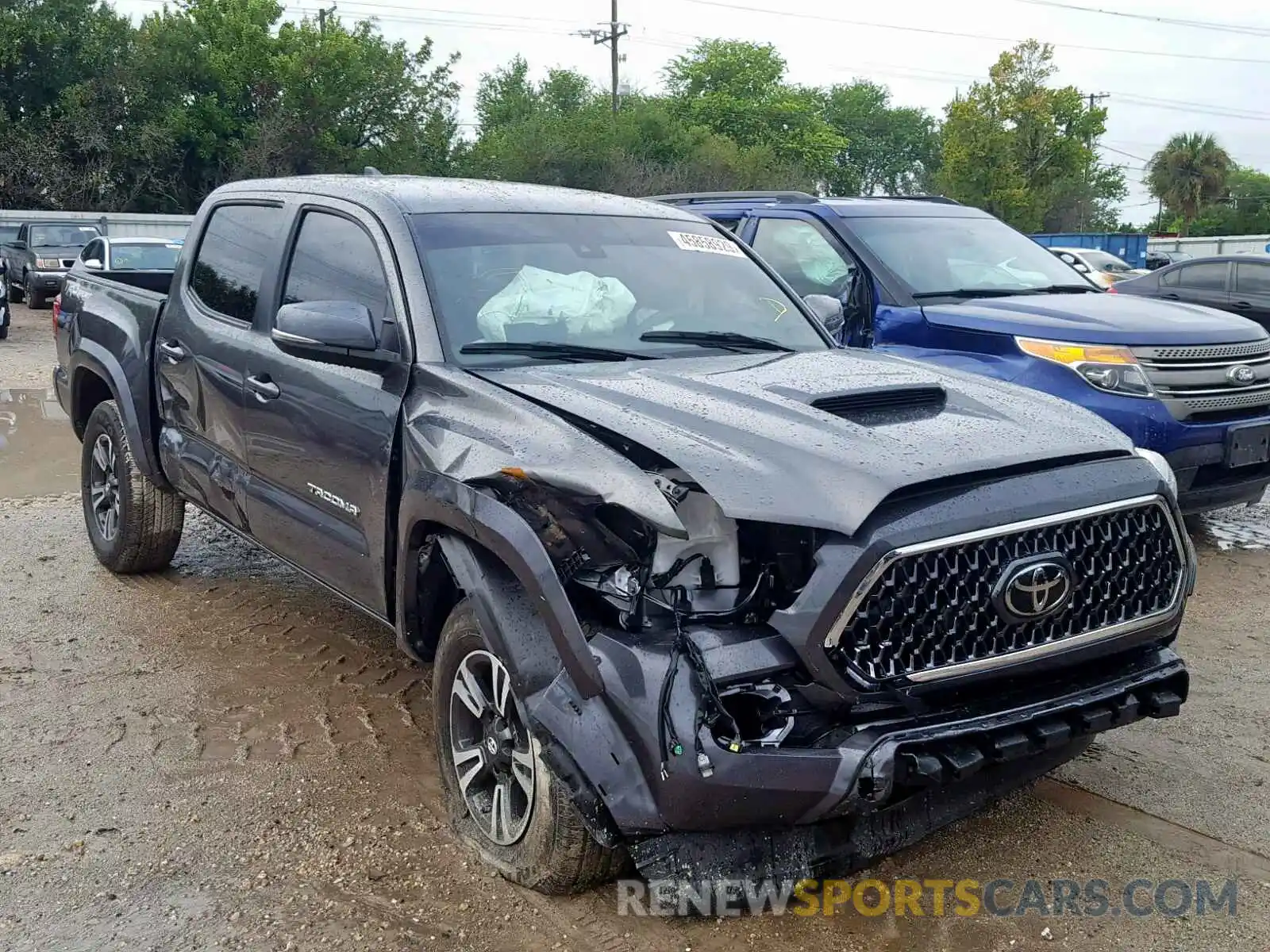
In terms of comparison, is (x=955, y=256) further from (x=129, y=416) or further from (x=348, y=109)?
(x=348, y=109)

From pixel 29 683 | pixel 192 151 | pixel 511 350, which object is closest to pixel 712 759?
pixel 511 350

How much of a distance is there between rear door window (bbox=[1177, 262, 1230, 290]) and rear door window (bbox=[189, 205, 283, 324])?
39.5 feet

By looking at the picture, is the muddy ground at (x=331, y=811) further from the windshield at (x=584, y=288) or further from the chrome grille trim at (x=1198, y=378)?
the windshield at (x=584, y=288)

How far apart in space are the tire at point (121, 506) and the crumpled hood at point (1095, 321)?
410 cm

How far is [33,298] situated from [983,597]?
79.7ft

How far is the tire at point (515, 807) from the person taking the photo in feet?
9.80

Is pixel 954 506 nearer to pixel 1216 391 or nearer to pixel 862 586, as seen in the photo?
pixel 862 586

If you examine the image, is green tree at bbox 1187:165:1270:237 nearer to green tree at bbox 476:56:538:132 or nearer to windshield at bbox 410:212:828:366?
green tree at bbox 476:56:538:132

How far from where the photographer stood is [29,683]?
4.70 m

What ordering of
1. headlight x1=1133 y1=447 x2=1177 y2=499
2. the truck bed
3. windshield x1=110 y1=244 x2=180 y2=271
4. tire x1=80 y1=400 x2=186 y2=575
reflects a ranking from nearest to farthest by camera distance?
headlight x1=1133 y1=447 x2=1177 y2=499 → tire x1=80 y1=400 x2=186 y2=575 → the truck bed → windshield x1=110 y1=244 x2=180 y2=271

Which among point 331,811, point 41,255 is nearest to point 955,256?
point 331,811

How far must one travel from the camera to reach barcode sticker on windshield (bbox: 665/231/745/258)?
177 inches

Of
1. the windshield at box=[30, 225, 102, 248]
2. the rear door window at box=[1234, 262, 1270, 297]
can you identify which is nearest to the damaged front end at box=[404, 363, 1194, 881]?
the rear door window at box=[1234, 262, 1270, 297]

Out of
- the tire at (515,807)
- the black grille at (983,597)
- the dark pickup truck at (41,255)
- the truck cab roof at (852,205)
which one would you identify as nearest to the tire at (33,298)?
the dark pickup truck at (41,255)
